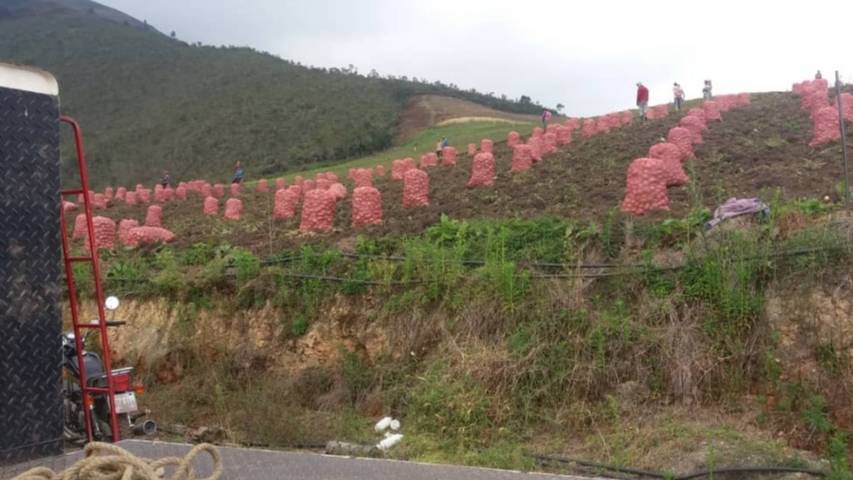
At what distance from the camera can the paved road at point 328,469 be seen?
5.96 m

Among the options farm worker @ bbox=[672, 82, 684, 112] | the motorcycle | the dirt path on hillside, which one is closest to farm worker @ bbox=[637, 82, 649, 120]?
farm worker @ bbox=[672, 82, 684, 112]

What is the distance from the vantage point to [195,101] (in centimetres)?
6712

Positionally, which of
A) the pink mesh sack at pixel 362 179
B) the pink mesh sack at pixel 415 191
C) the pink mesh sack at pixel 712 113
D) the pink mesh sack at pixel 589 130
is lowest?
the pink mesh sack at pixel 362 179

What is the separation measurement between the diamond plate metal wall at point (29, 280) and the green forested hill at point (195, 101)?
39.4 metres

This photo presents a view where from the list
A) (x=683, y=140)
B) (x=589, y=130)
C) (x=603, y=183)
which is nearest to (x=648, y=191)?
(x=603, y=183)

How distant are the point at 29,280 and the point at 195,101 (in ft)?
215

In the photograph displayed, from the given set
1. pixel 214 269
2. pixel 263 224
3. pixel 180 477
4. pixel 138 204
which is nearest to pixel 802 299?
pixel 180 477

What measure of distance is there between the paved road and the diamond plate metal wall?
157 centimetres

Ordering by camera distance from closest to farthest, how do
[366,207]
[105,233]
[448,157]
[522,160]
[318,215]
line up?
1. [366,207]
2. [318,215]
3. [105,233]
4. [522,160]
5. [448,157]

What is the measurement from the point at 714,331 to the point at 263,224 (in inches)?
390

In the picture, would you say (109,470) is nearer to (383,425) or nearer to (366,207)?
(383,425)

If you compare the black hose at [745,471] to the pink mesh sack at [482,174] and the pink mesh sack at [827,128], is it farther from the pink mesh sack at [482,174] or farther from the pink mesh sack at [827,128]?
the pink mesh sack at [482,174]

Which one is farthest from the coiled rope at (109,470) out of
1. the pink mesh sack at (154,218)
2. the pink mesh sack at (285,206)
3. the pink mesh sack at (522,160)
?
the pink mesh sack at (154,218)

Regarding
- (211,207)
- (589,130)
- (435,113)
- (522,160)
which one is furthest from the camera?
(435,113)
